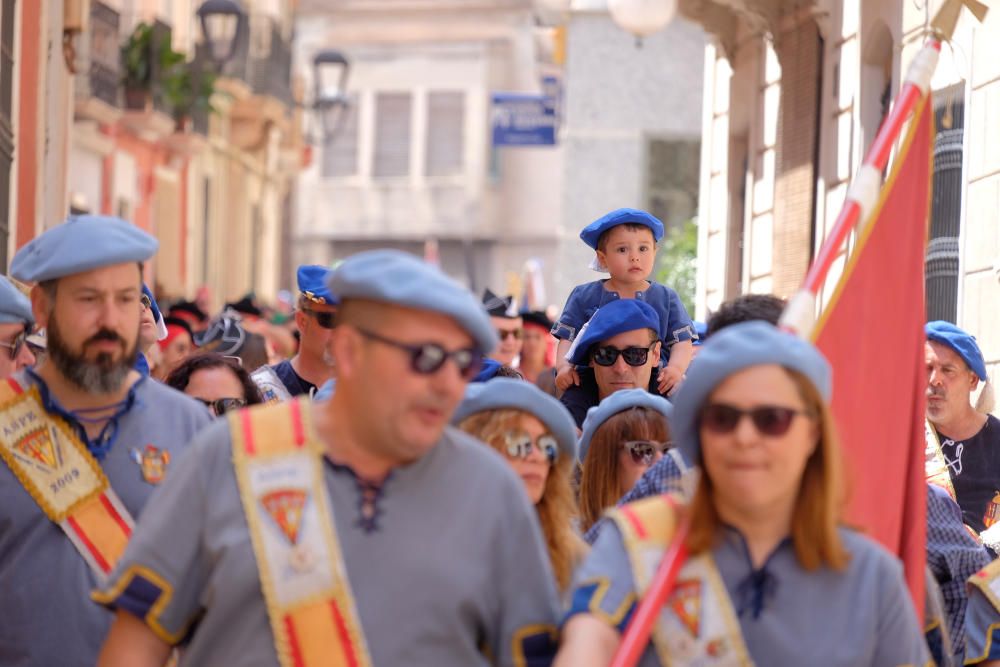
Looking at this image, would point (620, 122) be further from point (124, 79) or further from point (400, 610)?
point (400, 610)

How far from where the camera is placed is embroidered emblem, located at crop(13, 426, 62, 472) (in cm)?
595

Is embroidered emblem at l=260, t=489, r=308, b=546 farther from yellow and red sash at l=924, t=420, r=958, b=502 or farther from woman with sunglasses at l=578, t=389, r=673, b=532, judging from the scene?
yellow and red sash at l=924, t=420, r=958, b=502

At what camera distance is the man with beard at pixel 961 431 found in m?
→ 8.93

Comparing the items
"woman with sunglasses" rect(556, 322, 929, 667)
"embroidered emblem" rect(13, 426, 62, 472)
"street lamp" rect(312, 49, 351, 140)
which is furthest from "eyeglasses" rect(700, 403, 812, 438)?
"street lamp" rect(312, 49, 351, 140)

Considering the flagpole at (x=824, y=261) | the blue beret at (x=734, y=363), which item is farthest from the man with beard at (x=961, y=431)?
the blue beret at (x=734, y=363)

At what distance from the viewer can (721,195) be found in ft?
70.5

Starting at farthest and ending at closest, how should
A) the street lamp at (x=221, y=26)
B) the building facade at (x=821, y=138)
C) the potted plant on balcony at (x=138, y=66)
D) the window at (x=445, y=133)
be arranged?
the window at (x=445, y=133)
the potted plant on balcony at (x=138, y=66)
the street lamp at (x=221, y=26)
the building facade at (x=821, y=138)

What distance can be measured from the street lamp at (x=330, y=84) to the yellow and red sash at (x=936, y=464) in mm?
20712

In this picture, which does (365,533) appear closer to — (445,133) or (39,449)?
(39,449)

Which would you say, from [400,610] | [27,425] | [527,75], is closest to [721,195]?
[27,425]

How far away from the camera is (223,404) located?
25.3ft

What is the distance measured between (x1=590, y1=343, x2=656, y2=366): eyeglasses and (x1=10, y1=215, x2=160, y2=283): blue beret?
3.09 m

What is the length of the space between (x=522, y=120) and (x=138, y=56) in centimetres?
622

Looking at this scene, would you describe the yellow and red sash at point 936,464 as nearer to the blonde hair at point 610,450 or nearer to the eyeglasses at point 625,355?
the eyeglasses at point 625,355
